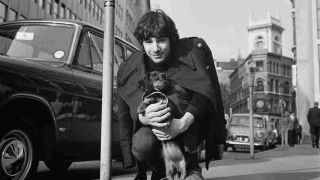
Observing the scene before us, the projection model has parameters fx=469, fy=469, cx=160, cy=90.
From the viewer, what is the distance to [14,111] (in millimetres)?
4121

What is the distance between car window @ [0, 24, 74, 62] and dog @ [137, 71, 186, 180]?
112 inches

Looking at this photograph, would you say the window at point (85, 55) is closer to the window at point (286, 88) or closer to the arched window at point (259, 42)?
the window at point (286, 88)

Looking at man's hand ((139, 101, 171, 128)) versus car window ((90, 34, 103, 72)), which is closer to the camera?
man's hand ((139, 101, 171, 128))

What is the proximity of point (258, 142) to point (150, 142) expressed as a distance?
16.6 m

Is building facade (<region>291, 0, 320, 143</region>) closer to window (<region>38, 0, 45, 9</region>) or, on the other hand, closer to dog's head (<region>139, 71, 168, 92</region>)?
window (<region>38, 0, 45, 9</region>)

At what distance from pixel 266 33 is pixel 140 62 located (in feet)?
358

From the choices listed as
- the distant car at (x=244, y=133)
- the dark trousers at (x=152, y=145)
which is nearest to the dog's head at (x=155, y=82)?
the dark trousers at (x=152, y=145)

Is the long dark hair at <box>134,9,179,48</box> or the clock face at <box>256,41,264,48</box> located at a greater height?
the clock face at <box>256,41,264,48</box>

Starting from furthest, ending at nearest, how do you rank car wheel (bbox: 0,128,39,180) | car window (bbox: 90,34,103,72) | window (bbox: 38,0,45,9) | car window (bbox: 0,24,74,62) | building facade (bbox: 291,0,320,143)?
window (bbox: 38,0,45,9), building facade (bbox: 291,0,320,143), car window (bbox: 90,34,103,72), car window (bbox: 0,24,74,62), car wheel (bbox: 0,128,39,180)

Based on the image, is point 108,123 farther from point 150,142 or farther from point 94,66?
point 94,66

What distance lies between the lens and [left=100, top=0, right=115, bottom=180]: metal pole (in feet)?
9.66

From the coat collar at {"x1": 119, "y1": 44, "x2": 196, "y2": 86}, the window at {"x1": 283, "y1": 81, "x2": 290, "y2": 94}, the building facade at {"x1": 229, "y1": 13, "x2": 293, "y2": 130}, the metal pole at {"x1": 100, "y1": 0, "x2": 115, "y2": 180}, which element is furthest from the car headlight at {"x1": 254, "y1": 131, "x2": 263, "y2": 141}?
the window at {"x1": 283, "y1": 81, "x2": 290, "y2": 94}

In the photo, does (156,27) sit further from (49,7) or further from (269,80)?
(269,80)

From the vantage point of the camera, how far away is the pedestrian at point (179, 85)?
238 centimetres
